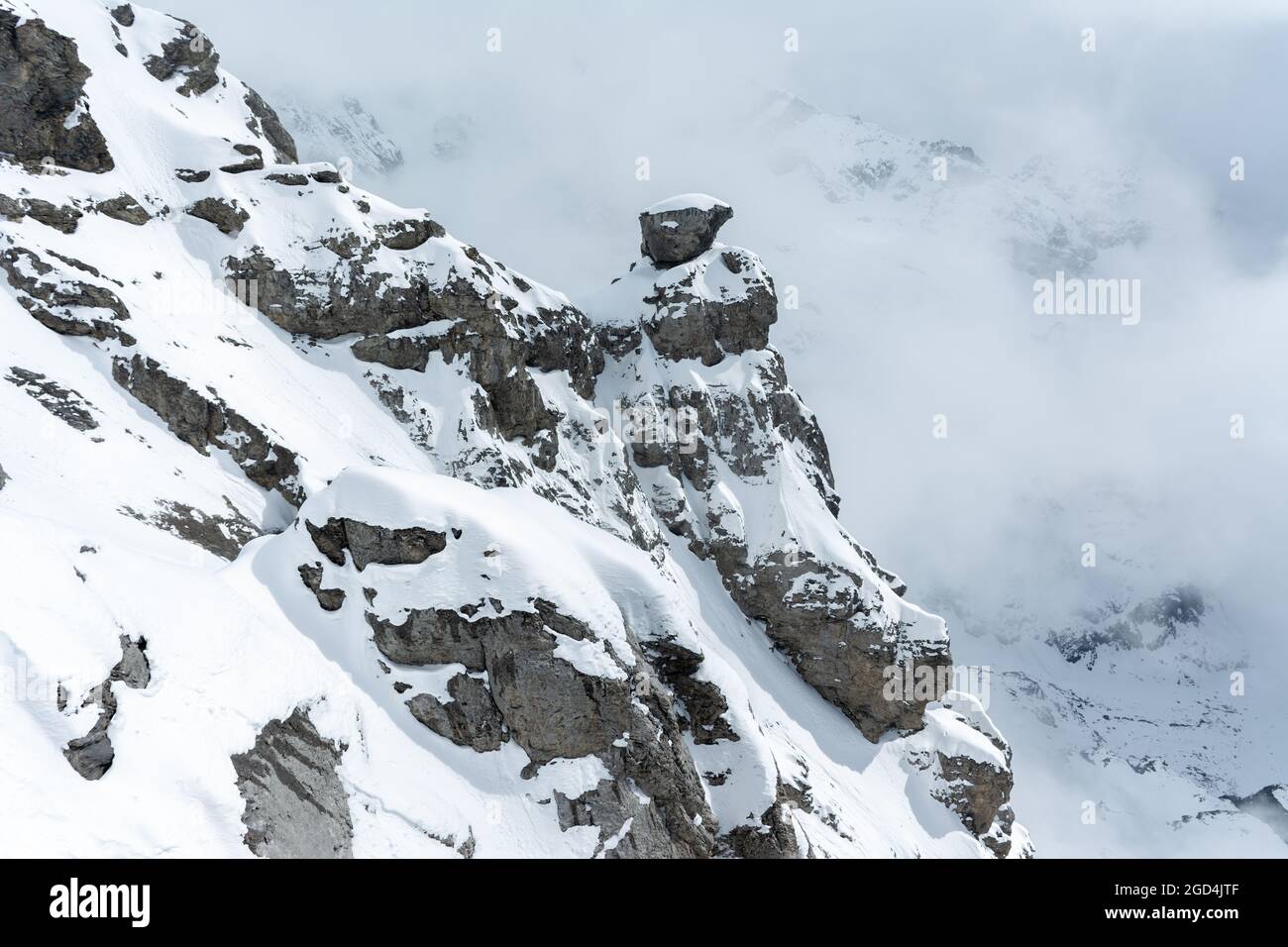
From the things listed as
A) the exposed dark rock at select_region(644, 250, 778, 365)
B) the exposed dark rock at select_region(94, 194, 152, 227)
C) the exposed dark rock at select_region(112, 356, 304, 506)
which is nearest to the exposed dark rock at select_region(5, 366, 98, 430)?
the exposed dark rock at select_region(112, 356, 304, 506)

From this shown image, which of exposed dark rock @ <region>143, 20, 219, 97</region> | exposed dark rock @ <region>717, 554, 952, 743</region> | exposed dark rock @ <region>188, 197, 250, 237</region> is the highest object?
exposed dark rock @ <region>143, 20, 219, 97</region>

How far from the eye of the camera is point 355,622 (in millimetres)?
32312

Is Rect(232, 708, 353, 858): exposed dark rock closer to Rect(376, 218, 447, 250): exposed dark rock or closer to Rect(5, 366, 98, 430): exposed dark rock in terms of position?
Rect(5, 366, 98, 430): exposed dark rock

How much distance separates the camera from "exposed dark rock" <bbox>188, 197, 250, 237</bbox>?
58781 millimetres

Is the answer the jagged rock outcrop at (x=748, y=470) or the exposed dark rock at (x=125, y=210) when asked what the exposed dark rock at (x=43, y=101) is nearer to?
→ the exposed dark rock at (x=125, y=210)

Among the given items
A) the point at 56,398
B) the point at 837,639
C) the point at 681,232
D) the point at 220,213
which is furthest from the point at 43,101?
the point at 837,639

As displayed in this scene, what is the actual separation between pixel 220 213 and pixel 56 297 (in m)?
17.3

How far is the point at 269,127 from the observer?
250 ft

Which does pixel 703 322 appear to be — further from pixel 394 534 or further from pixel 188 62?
pixel 394 534

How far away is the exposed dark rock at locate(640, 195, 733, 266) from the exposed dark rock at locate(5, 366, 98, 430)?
2156 inches

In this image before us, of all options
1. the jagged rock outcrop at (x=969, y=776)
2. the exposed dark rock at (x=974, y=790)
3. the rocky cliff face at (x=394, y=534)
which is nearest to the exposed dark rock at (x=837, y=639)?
the rocky cliff face at (x=394, y=534)

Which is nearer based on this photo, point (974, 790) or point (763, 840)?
point (763, 840)
